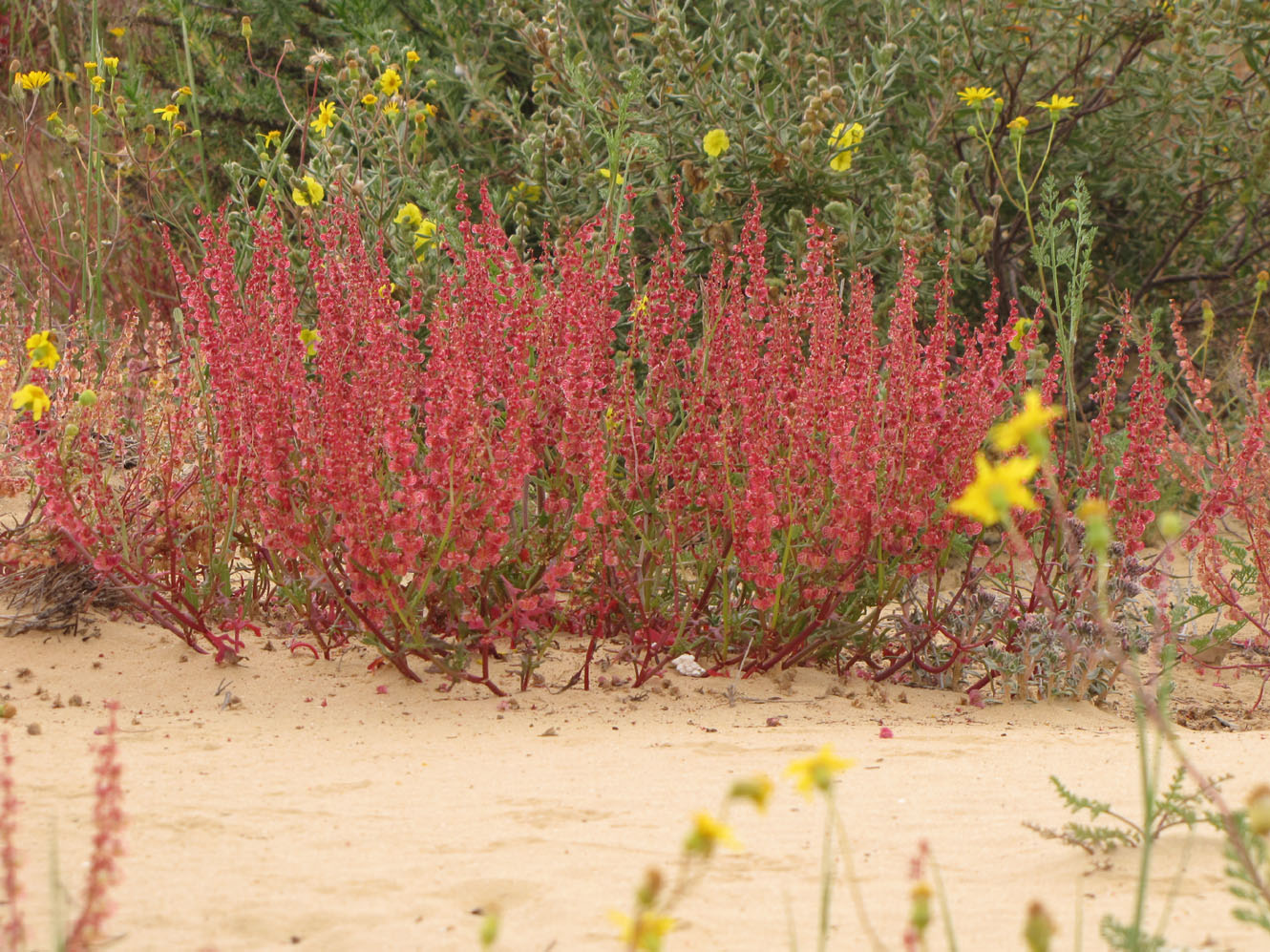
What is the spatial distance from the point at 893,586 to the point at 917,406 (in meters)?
0.45

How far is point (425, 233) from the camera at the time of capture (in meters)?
4.59

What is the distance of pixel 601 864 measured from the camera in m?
2.11

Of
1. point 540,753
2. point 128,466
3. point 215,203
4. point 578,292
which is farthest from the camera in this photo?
point 215,203

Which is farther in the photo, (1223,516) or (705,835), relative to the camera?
(1223,516)

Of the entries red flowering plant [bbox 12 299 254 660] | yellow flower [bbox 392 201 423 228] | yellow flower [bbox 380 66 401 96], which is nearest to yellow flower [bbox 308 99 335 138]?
yellow flower [bbox 380 66 401 96]

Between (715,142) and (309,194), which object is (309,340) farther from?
(715,142)

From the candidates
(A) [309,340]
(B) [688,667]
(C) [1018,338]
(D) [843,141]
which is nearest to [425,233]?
(A) [309,340]

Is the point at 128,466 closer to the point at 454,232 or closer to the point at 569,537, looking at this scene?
the point at 454,232

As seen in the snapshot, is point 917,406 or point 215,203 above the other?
point 215,203

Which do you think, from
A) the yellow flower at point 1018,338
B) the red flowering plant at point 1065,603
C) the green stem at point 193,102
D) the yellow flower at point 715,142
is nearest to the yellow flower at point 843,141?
the yellow flower at point 715,142

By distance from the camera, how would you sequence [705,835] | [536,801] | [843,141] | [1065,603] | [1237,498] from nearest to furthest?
1. [705,835]
2. [536,801]
3. [1065,603]
4. [1237,498]
5. [843,141]

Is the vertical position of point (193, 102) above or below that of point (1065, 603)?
above

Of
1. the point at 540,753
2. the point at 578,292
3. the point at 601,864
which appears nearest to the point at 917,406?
the point at 578,292

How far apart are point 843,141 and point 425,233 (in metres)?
1.52
